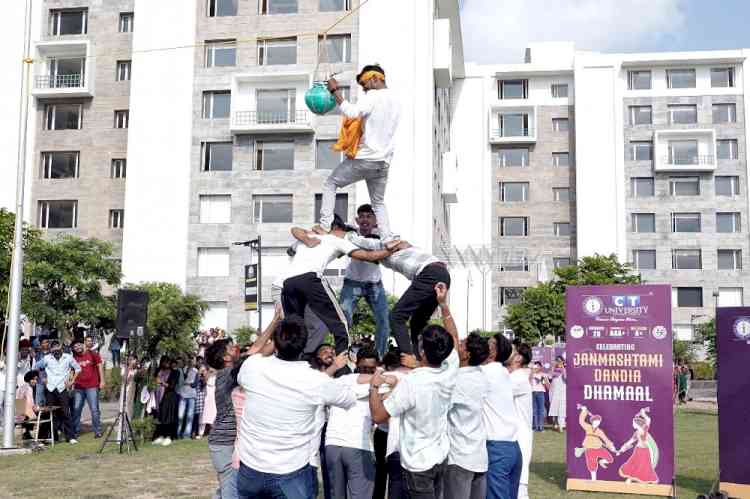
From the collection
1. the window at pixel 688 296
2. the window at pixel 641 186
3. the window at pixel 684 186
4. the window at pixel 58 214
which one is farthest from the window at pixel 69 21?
the window at pixel 688 296

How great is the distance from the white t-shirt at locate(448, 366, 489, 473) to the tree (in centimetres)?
2493

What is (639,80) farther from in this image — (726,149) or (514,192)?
(514,192)

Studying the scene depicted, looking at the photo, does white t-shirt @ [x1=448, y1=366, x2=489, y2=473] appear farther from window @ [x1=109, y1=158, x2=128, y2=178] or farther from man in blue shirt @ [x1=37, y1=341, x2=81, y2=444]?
window @ [x1=109, y1=158, x2=128, y2=178]

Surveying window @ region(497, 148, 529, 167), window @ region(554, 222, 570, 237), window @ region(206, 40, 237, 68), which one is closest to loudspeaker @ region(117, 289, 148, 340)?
window @ region(206, 40, 237, 68)

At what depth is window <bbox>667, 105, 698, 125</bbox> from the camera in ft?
206

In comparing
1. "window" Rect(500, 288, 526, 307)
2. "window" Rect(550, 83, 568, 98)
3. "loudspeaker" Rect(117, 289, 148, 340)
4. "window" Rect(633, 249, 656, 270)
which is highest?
"window" Rect(550, 83, 568, 98)

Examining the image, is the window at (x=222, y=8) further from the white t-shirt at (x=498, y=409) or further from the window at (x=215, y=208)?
the white t-shirt at (x=498, y=409)

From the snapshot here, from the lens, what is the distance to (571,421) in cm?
1313

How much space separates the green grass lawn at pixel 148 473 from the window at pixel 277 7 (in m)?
31.7

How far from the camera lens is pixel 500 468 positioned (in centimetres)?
830

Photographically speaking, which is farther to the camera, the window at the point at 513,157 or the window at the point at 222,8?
the window at the point at 513,157

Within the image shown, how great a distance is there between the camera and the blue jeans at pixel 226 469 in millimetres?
7781

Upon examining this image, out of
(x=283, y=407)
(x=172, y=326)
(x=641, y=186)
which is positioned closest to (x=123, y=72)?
(x=172, y=326)

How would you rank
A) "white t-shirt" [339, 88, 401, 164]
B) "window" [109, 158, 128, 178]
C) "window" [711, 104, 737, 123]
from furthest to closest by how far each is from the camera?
"window" [711, 104, 737, 123] → "window" [109, 158, 128, 178] → "white t-shirt" [339, 88, 401, 164]
